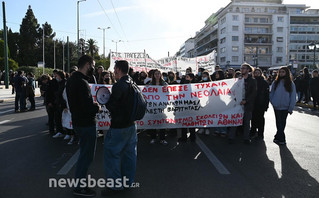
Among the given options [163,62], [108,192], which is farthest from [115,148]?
[163,62]

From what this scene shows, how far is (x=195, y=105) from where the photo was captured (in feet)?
21.8

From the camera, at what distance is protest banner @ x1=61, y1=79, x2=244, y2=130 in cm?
655

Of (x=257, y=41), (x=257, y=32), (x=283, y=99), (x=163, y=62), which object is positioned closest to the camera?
(x=283, y=99)

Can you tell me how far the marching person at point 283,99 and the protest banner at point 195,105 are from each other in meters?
0.90

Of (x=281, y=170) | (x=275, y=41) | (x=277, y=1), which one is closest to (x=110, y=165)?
(x=281, y=170)

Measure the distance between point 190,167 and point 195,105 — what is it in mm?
2193

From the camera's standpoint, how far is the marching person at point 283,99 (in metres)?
6.51

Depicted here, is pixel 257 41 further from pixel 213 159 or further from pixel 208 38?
pixel 213 159

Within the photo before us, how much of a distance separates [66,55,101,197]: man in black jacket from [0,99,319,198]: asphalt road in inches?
16.7

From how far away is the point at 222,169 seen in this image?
466 centimetres

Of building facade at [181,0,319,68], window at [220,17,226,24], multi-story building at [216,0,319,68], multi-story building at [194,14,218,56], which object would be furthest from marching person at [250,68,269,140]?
multi-story building at [194,14,218,56]

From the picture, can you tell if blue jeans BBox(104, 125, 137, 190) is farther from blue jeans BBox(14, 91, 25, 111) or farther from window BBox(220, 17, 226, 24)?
window BBox(220, 17, 226, 24)

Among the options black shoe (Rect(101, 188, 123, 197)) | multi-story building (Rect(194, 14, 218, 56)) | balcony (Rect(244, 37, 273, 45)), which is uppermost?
multi-story building (Rect(194, 14, 218, 56))

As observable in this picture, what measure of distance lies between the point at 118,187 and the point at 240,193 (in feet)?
5.52
